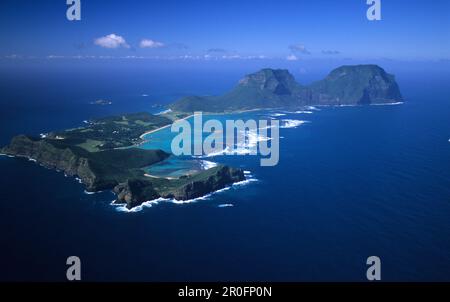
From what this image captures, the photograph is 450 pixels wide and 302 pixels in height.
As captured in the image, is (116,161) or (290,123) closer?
(116,161)

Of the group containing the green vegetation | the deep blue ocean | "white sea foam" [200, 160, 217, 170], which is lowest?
the deep blue ocean

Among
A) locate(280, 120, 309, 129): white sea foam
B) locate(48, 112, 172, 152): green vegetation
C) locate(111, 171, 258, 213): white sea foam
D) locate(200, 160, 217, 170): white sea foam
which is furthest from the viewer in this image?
locate(280, 120, 309, 129): white sea foam

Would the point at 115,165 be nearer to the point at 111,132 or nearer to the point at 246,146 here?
the point at 111,132

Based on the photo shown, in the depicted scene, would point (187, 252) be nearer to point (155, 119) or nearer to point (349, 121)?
point (155, 119)

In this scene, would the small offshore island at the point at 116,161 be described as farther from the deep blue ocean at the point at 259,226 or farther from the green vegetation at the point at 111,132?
the deep blue ocean at the point at 259,226

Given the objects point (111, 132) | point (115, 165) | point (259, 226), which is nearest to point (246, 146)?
point (115, 165)

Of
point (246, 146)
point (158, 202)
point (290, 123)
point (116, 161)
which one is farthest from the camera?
point (290, 123)

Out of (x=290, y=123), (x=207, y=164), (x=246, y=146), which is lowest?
(x=207, y=164)

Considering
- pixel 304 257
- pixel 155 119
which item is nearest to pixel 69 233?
pixel 304 257

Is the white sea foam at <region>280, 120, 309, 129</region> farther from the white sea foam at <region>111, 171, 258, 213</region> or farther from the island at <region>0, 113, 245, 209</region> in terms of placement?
the white sea foam at <region>111, 171, 258, 213</region>

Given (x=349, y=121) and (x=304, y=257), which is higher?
(x=349, y=121)

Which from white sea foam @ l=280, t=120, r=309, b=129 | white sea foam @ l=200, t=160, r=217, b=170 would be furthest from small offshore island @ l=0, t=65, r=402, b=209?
white sea foam @ l=280, t=120, r=309, b=129
